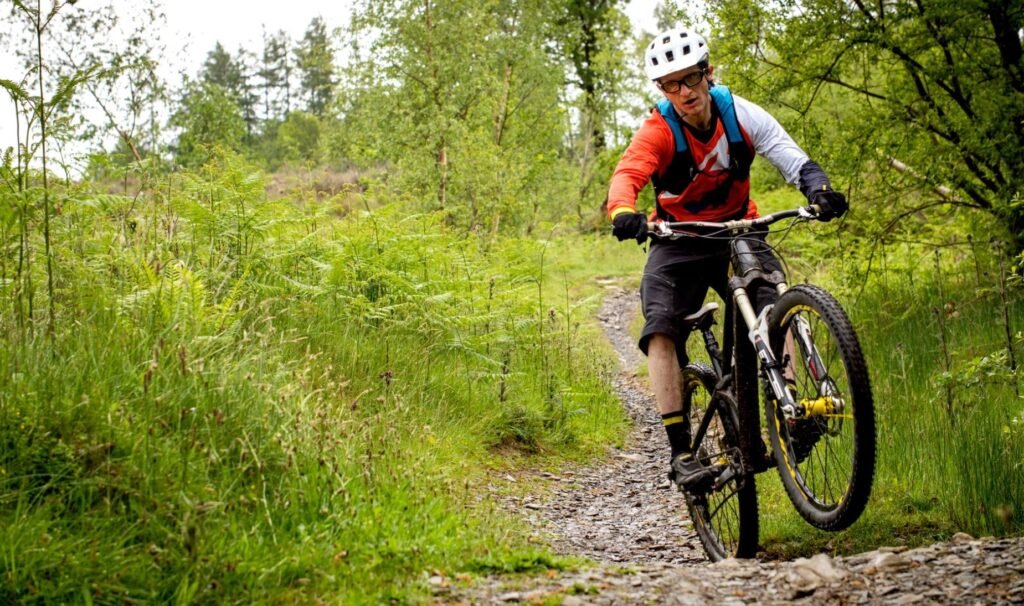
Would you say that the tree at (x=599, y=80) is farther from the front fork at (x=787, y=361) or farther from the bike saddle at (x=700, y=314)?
the front fork at (x=787, y=361)

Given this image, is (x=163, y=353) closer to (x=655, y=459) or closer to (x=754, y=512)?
(x=754, y=512)

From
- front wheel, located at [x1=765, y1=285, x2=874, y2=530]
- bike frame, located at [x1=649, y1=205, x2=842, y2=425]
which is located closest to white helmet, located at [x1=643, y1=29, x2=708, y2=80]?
bike frame, located at [x1=649, y1=205, x2=842, y2=425]

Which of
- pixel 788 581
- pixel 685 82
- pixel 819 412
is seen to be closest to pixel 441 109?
pixel 685 82

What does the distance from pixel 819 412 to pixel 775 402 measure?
36cm

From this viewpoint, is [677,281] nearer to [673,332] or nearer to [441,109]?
[673,332]

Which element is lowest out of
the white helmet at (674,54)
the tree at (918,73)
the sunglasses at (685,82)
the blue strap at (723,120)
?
the blue strap at (723,120)

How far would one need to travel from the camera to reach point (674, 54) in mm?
4934

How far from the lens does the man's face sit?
489 centimetres

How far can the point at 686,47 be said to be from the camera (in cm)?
494

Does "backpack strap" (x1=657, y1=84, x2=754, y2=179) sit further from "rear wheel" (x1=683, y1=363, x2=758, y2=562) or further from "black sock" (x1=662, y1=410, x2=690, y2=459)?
"black sock" (x1=662, y1=410, x2=690, y2=459)

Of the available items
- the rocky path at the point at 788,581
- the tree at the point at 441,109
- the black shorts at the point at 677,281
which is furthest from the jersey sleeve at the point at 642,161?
the tree at the point at 441,109

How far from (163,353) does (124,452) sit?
579mm

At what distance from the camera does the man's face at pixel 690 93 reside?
4.89 m

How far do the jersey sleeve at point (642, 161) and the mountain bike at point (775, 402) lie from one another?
33 centimetres
